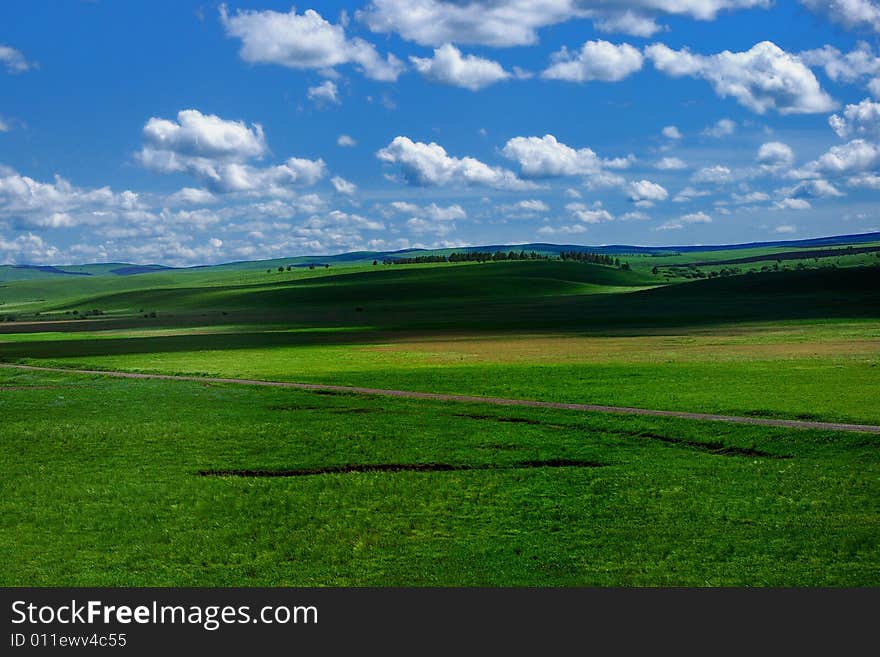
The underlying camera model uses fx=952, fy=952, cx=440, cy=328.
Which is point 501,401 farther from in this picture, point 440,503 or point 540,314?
point 540,314

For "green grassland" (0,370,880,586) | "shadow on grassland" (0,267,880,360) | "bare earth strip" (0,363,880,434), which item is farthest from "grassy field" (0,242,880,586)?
"shadow on grassland" (0,267,880,360)

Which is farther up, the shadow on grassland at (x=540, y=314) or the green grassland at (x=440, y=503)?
the shadow on grassland at (x=540, y=314)

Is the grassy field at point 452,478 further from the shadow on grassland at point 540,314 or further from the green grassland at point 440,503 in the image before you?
the shadow on grassland at point 540,314

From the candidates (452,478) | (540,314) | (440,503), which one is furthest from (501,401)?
(540,314)

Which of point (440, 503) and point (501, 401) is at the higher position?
point (501, 401)

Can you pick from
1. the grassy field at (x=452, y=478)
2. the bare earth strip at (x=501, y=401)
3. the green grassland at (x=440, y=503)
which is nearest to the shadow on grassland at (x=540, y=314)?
the bare earth strip at (x=501, y=401)

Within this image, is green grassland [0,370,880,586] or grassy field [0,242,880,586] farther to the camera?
grassy field [0,242,880,586]

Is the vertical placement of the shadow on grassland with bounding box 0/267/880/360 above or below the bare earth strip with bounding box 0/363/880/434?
above

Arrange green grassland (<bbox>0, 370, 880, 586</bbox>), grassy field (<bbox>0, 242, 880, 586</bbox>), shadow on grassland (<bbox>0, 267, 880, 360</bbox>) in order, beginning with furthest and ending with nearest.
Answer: shadow on grassland (<bbox>0, 267, 880, 360</bbox>) < grassy field (<bbox>0, 242, 880, 586</bbox>) < green grassland (<bbox>0, 370, 880, 586</bbox>)

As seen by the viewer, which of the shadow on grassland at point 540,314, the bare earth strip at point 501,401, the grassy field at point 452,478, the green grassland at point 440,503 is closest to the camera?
the green grassland at point 440,503

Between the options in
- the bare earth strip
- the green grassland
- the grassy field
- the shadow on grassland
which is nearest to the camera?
the green grassland

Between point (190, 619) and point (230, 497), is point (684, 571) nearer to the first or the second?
point (190, 619)

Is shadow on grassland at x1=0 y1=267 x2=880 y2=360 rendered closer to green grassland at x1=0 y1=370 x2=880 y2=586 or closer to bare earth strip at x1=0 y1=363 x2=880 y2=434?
bare earth strip at x1=0 y1=363 x2=880 y2=434

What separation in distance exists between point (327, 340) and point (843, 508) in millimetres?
75494
